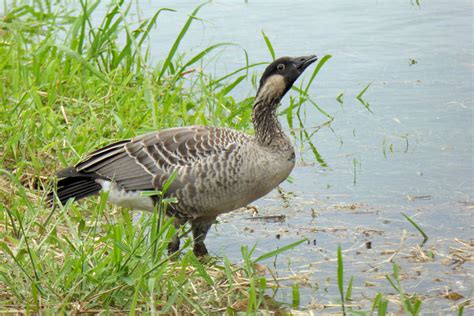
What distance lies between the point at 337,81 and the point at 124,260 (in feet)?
17.3

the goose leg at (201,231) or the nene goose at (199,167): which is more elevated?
the nene goose at (199,167)

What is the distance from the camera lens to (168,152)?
21.8 ft

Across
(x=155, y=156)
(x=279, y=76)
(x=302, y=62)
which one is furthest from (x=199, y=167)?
(x=302, y=62)

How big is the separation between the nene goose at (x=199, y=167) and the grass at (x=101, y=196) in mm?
204

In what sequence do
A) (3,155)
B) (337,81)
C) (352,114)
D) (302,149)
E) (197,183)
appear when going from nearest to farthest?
1. (197,183)
2. (3,155)
3. (302,149)
4. (352,114)
5. (337,81)

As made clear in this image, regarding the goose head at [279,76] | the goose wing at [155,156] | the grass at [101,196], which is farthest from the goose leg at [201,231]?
the goose head at [279,76]

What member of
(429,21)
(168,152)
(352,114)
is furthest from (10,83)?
(429,21)

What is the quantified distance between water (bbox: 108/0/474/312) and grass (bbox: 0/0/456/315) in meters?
0.26

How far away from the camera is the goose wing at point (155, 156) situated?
21.5 feet

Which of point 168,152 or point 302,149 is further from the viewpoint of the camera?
point 302,149

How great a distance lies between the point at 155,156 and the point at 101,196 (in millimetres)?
1193

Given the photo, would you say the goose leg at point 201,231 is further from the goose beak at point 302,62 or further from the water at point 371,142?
the goose beak at point 302,62

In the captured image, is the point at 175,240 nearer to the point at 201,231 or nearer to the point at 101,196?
the point at 201,231

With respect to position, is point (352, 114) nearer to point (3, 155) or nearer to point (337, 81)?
point (337, 81)
